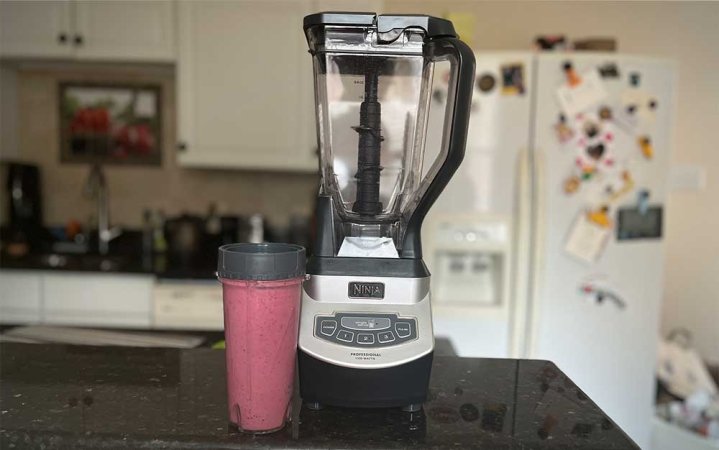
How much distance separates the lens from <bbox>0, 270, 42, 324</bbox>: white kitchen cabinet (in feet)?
7.30

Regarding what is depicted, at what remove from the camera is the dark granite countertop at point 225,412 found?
584 mm

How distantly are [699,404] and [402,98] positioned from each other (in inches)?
78.0

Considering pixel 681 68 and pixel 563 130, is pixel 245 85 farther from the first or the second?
pixel 681 68

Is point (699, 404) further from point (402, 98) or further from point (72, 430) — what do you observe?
point (72, 430)

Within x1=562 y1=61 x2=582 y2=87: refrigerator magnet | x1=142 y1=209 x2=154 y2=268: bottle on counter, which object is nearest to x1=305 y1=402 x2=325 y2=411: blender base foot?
x1=562 y1=61 x2=582 y2=87: refrigerator magnet

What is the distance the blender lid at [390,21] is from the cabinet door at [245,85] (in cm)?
171

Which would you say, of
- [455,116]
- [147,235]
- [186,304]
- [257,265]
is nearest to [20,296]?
[147,235]

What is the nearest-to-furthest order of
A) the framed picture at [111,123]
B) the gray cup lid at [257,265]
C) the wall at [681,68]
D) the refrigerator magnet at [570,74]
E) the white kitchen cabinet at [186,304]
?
the gray cup lid at [257,265] → the refrigerator magnet at [570,74] → the white kitchen cabinet at [186,304] → the wall at [681,68] → the framed picture at [111,123]

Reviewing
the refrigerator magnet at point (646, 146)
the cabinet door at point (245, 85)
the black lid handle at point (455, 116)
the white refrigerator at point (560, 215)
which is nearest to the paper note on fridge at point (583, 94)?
the white refrigerator at point (560, 215)

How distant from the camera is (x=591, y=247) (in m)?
1.94

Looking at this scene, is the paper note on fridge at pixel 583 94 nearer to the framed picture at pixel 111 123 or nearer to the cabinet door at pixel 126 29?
the cabinet door at pixel 126 29

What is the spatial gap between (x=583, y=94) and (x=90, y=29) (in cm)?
212

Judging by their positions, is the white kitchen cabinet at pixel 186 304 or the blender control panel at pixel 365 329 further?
the white kitchen cabinet at pixel 186 304

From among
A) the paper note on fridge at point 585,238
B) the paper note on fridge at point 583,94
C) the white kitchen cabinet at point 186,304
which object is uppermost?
the paper note on fridge at point 583,94
